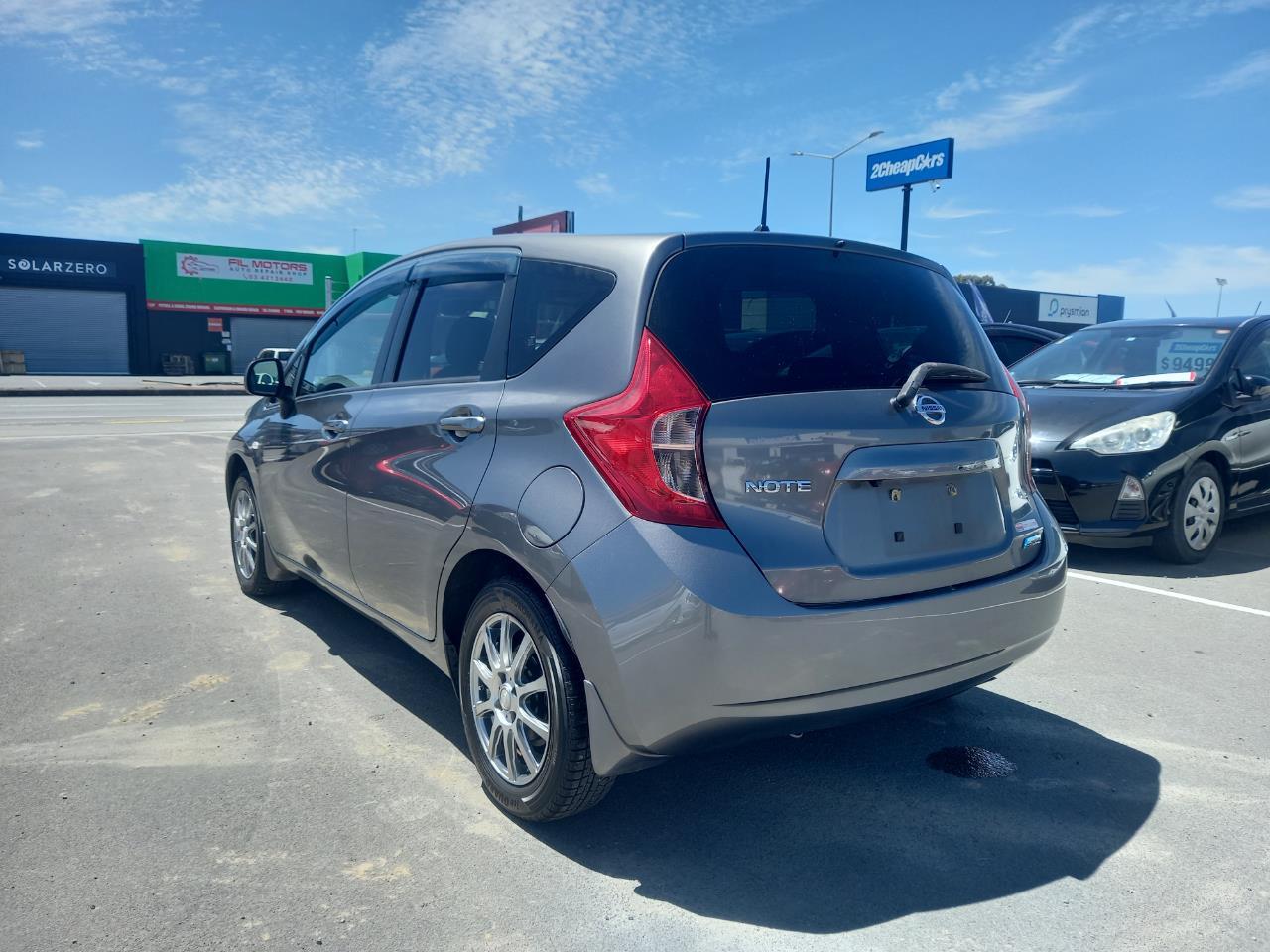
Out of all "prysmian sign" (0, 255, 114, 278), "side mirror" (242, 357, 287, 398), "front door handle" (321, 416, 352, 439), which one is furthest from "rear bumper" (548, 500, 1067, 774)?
"prysmian sign" (0, 255, 114, 278)

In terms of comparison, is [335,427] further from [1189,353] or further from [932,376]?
[1189,353]

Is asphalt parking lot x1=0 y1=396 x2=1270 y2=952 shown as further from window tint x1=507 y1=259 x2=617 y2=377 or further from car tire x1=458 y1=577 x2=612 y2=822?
window tint x1=507 y1=259 x2=617 y2=377

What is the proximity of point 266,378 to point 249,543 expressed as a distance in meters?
1.05

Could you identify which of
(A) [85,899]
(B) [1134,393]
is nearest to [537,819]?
(A) [85,899]

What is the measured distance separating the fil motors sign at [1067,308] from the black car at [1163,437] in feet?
170

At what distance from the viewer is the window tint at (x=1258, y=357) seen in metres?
7.10

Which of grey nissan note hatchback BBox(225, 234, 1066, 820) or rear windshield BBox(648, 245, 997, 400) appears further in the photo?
rear windshield BBox(648, 245, 997, 400)

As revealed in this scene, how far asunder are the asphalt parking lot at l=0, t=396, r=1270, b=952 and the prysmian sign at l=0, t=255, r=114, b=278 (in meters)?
38.6

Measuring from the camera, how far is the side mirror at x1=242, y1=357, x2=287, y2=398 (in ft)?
16.2

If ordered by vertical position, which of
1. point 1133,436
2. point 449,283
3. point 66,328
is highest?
point 66,328

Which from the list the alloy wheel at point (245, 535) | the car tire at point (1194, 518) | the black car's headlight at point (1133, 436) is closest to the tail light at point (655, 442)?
the alloy wheel at point (245, 535)

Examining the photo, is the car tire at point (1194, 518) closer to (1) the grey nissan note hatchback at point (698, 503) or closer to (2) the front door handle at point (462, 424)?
(1) the grey nissan note hatchback at point (698, 503)

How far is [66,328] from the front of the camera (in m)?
38.4

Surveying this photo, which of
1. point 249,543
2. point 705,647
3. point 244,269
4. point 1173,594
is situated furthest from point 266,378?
point 244,269
